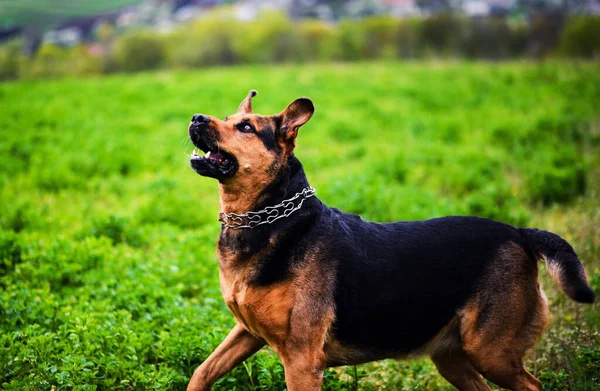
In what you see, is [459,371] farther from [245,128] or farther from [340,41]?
[340,41]

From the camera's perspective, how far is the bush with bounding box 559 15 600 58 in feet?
96.0

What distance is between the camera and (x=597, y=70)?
74.7 ft

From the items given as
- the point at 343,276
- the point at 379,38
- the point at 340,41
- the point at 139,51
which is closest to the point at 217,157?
the point at 343,276

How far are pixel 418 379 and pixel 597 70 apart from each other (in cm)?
2086

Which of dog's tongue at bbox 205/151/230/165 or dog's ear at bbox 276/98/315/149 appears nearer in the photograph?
dog's tongue at bbox 205/151/230/165

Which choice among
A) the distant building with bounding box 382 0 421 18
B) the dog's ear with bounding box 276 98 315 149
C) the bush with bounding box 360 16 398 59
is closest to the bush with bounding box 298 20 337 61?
the bush with bounding box 360 16 398 59

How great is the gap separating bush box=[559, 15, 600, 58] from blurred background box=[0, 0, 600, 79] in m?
0.05

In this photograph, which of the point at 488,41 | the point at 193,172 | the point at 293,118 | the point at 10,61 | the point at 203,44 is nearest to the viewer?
the point at 293,118

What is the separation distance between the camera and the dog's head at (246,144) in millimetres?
4621

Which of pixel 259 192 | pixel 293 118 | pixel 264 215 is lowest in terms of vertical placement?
pixel 264 215

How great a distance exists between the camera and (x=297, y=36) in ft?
108

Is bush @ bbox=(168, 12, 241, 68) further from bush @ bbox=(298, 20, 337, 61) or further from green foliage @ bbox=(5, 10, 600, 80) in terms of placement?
bush @ bbox=(298, 20, 337, 61)

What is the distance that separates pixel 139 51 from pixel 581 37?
22.3 meters

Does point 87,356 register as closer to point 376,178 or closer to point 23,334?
point 23,334
